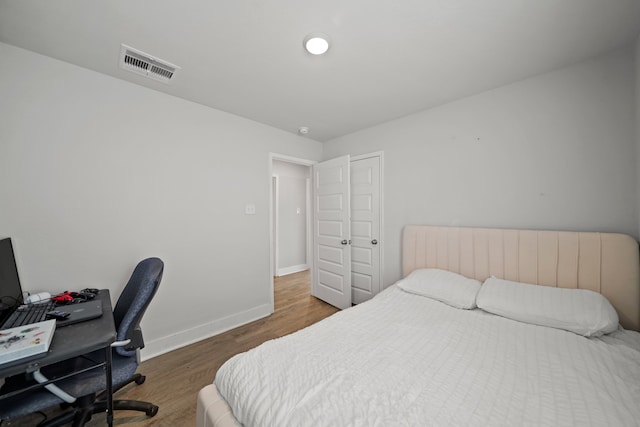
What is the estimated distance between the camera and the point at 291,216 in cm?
523

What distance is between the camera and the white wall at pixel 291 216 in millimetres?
5004

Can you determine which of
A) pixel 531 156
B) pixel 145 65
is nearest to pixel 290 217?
pixel 145 65

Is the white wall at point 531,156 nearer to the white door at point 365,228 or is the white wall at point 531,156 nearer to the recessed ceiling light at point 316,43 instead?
the white door at point 365,228

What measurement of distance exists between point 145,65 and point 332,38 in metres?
1.49

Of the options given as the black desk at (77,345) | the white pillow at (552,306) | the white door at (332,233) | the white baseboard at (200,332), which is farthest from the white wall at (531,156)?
the black desk at (77,345)

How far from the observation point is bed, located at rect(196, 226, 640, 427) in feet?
2.87

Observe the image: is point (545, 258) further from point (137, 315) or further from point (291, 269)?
point (291, 269)

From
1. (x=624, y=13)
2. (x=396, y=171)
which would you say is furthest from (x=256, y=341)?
(x=624, y=13)

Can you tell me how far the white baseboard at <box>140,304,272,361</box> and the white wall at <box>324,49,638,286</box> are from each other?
1.86 metres

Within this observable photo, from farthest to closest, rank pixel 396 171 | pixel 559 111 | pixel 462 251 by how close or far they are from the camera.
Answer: pixel 396 171 < pixel 462 251 < pixel 559 111

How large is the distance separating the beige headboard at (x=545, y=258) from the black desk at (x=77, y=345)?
252 cm

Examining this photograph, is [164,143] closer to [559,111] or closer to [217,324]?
[217,324]

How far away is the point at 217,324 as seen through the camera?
2.56 metres

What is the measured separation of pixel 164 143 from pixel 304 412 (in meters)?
2.46
